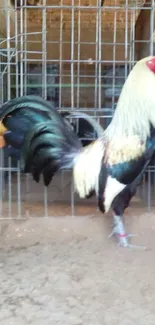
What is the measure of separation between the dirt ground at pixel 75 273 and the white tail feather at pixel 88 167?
1.29 feet

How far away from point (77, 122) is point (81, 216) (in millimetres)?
713

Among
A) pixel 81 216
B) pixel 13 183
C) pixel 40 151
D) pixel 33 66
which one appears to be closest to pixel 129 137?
pixel 40 151

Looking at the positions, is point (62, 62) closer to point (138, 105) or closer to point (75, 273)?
point (138, 105)

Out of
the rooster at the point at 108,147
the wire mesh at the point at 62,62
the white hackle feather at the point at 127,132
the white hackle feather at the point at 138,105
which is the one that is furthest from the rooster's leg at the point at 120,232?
the white hackle feather at the point at 138,105

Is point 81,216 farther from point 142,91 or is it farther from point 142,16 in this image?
point 142,16

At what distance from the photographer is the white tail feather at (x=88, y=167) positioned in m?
2.74

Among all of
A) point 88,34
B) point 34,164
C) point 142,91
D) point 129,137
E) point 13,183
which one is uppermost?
point 88,34

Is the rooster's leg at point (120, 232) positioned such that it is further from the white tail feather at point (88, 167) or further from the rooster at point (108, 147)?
the white tail feather at point (88, 167)

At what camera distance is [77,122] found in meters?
3.20

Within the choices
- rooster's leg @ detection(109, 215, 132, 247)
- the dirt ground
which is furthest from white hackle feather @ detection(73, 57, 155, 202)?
the dirt ground

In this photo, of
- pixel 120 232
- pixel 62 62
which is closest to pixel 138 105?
pixel 120 232

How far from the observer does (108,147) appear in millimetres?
2703

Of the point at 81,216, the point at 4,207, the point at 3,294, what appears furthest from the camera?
the point at 4,207

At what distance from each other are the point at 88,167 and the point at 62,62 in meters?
1.57
